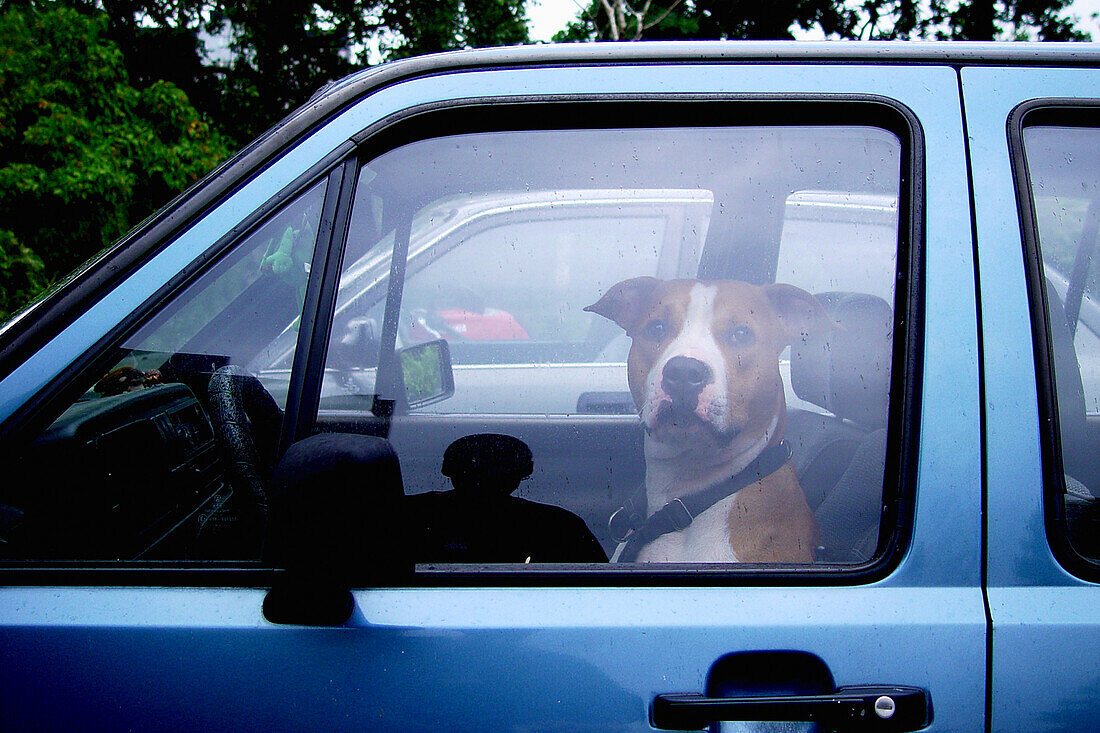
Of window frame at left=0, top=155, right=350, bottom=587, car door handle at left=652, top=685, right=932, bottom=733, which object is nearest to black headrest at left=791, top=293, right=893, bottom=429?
car door handle at left=652, top=685, right=932, bottom=733

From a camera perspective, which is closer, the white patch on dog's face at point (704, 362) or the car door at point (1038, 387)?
the car door at point (1038, 387)

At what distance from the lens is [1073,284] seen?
4.42 feet

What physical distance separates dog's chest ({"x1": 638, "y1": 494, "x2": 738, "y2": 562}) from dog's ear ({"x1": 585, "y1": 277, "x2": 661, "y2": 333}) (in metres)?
0.37

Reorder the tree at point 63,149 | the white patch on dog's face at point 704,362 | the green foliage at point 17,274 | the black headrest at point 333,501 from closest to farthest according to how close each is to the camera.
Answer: the black headrest at point 333,501 → the white patch on dog's face at point 704,362 → the green foliage at point 17,274 → the tree at point 63,149

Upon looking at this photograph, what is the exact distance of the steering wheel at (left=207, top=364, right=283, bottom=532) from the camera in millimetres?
1236

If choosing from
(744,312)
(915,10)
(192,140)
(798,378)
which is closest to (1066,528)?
(798,378)

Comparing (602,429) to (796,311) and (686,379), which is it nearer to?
(686,379)

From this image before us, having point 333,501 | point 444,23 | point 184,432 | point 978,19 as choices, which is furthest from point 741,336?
point 978,19

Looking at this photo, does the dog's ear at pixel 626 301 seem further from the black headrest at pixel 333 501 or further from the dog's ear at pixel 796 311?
the black headrest at pixel 333 501

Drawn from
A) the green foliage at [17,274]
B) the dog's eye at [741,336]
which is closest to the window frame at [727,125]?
the dog's eye at [741,336]

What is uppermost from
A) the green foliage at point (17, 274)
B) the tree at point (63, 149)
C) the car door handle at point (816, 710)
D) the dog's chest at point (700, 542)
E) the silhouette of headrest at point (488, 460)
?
the tree at point (63, 149)

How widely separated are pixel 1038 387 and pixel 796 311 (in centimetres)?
37

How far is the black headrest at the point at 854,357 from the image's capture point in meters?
1.25

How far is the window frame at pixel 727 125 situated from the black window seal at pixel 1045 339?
153 mm
